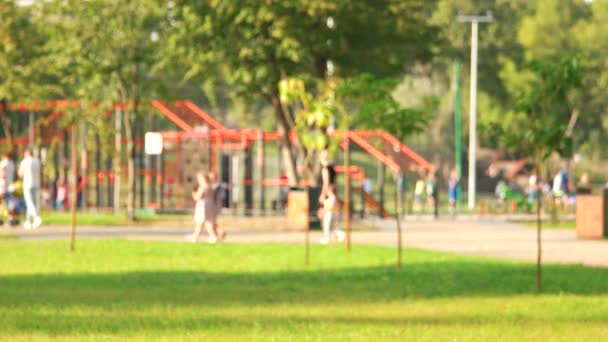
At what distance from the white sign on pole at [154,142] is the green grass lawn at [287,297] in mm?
25063

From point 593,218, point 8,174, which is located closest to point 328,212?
point 593,218

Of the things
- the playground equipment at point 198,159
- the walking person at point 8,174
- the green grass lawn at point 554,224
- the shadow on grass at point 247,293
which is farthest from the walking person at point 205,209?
the green grass lawn at point 554,224

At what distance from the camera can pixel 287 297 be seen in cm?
1966

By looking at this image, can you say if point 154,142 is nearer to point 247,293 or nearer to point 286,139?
point 286,139

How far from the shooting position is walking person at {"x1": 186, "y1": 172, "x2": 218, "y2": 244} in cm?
3506

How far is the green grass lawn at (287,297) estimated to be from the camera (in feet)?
49.9

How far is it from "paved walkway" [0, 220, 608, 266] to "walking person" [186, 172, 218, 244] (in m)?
0.61

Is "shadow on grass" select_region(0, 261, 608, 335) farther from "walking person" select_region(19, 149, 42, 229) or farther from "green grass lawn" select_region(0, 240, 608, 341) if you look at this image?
"walking person" select_region(19, 149, 42, 229)

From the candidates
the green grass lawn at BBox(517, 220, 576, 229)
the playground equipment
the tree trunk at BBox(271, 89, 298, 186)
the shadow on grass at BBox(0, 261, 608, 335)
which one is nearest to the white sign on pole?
the playground equipment

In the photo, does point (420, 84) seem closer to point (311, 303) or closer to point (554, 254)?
point (554, 254)

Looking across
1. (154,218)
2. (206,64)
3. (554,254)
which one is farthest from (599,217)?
(154,218)

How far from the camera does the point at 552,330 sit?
15.4m

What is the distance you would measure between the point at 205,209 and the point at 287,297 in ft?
52.1

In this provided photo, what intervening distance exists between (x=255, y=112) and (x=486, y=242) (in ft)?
302
